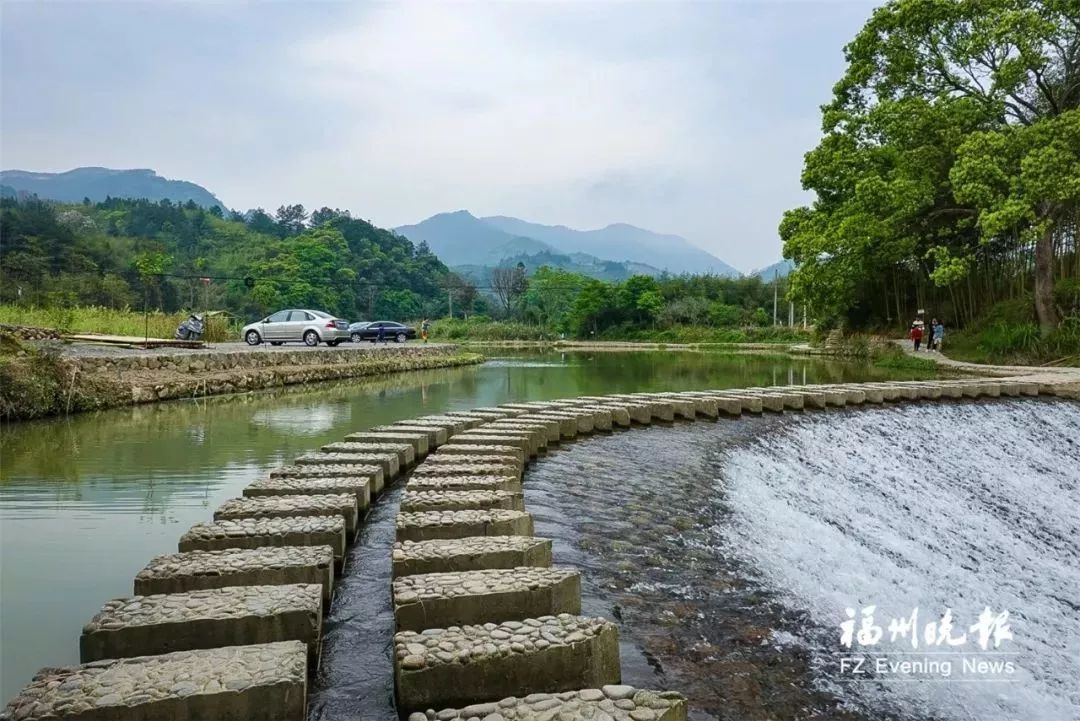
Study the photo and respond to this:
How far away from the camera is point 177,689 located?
79.5 inches

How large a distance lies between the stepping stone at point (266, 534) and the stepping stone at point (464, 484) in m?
0.72

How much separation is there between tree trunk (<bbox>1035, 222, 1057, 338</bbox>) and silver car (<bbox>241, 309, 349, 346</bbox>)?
17816mm

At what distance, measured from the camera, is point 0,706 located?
2.44 metres

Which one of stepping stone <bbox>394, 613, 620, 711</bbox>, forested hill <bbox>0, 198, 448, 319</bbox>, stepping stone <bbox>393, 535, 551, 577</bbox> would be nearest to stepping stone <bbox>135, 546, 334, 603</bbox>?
stepping stone <bbox>393, 535, 551, 577</bbox>

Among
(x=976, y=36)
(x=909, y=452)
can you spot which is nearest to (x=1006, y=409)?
(x=909, y=452)

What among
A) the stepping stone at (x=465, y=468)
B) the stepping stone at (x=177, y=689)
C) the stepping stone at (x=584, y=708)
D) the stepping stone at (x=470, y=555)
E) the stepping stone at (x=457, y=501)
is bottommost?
the stepping stone at (x=584, y=708)

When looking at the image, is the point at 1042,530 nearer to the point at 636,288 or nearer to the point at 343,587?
the point at 343,587

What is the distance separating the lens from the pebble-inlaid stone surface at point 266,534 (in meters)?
3.23

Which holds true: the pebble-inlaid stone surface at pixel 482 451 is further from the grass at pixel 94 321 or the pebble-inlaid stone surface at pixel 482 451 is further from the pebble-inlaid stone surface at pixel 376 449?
the grass at pixel 94 321

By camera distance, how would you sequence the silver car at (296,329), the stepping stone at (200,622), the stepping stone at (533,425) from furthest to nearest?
the silver car at (296,329)
the stepping stone at (533,425)
the stepping stone at (200,622)

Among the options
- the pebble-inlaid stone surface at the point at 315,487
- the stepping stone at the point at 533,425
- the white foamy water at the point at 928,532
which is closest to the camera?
the white foamy water at the point at 928,532

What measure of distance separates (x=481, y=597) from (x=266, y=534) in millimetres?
1227

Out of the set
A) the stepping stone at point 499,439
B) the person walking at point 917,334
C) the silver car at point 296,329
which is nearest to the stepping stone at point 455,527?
the stepping stone at point 499,439

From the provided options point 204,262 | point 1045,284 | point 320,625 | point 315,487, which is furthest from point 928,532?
point 204,262
